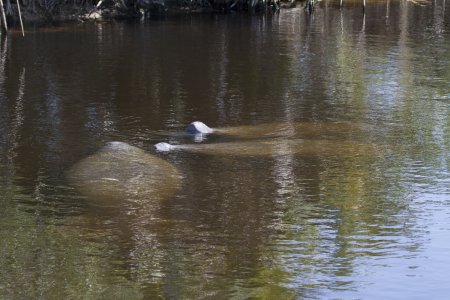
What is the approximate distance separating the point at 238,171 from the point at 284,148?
5.78ft

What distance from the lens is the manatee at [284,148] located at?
16.9 meters

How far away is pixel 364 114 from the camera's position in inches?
794

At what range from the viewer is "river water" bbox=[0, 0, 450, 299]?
11070 mm

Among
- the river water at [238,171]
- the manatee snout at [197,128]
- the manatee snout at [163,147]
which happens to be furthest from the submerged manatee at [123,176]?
the manatee snout at [197,128]

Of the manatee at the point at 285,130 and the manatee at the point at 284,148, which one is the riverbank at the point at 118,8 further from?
the manatee at the point at 284,148

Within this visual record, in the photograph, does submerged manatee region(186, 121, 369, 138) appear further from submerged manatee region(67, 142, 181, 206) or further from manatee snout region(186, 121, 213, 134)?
submerged manatee region(67, 142, 181, 206)

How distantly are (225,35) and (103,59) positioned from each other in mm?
7411

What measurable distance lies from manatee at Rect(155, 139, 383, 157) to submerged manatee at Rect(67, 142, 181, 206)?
1.26 m

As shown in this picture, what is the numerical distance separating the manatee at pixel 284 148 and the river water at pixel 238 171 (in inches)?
2.6

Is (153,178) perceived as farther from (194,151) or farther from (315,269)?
(315,269)

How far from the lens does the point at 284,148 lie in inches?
678

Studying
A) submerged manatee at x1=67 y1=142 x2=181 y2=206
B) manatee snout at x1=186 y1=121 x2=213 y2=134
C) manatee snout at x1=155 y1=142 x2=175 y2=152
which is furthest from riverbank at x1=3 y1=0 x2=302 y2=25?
submerged manatee at x1=67 y1=142 x2=181 y2=206

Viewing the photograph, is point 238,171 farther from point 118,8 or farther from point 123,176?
point 118,8

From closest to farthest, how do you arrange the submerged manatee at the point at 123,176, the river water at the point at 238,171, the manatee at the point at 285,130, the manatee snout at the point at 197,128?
1. the river water at the point at 238,171
2. the submerged manatee at the point at 123,176
3. the manatee at the point at 285,130
4. the manatee snout at the point at 197,128
